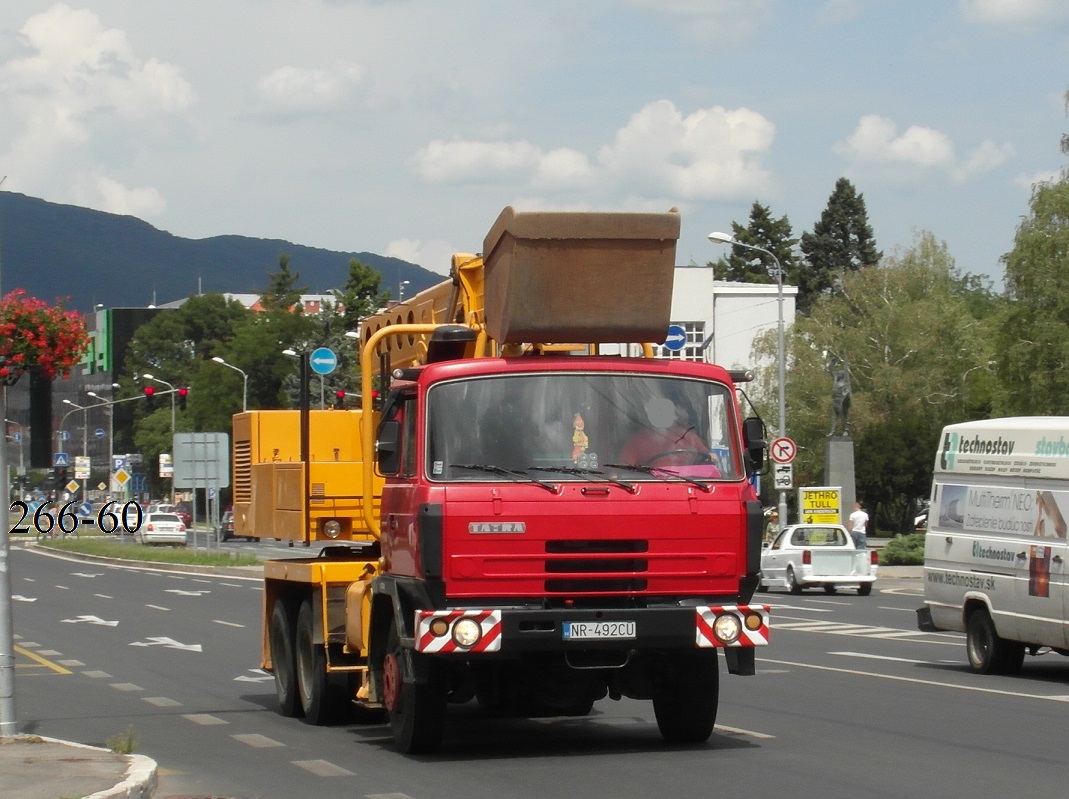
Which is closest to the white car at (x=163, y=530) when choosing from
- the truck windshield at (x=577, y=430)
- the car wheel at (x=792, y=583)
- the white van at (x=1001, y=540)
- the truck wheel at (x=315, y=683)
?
the car wheel at (x=792, y=583)

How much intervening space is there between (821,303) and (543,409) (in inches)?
2819

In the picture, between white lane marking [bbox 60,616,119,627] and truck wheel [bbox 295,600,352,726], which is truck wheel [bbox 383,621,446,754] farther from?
white lane marking [bbox 60,616,119,627]

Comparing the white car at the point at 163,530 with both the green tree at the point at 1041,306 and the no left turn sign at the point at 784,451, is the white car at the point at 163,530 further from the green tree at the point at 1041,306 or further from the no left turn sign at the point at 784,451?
the no left turn sign at the point at 784,451

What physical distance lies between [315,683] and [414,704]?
2.46 metres

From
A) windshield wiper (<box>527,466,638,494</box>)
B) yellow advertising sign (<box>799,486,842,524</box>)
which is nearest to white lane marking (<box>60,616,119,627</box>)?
yellow advertising sign (<box>799,486,842,524</box>)

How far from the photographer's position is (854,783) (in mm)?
9938

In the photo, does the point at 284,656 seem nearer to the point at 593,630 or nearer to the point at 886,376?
the point at 593,630

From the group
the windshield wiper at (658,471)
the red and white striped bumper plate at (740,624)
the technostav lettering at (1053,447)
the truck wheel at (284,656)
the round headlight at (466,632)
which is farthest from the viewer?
the technostav lettering at (1053,447)

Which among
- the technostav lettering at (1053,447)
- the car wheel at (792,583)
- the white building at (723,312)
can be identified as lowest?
the car wheel at (792,583)

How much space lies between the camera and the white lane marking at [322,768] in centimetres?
1077

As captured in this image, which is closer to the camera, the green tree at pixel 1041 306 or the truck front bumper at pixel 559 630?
the truck front bumper at pixel 559 630

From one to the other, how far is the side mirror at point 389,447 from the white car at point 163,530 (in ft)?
207

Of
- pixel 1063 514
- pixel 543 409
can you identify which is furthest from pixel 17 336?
pixel 1063 514

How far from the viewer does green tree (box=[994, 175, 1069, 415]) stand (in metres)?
56.4
